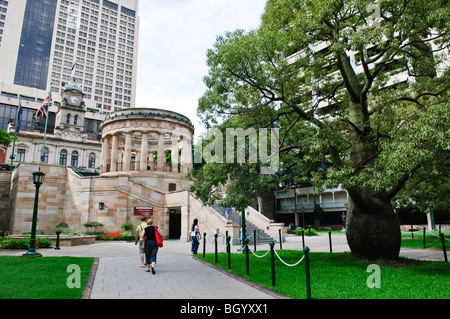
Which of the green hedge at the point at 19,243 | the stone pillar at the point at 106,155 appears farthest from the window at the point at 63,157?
the green hedge at the point at 19,243

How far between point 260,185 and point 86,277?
21.3ft

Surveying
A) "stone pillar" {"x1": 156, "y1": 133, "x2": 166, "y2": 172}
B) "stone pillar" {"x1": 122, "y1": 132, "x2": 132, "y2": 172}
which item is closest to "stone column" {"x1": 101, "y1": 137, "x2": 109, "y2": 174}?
"stone pillar" {"x1": 122, "y1": 132, "x2": 132, "y2": 172}

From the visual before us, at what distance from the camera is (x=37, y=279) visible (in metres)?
8.39

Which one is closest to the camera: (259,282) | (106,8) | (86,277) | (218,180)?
(259,282)

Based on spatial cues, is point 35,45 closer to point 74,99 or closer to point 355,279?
point 74,99

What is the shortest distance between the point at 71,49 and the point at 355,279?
127327mm

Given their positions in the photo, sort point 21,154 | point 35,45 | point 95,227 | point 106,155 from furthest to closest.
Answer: point 35,45, point 21,154, point 106,155, point 95,227

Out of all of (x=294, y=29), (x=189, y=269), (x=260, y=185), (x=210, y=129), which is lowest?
(x=189, y=269)

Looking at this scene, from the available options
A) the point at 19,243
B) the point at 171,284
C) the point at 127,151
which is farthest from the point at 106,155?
the point at 171,284

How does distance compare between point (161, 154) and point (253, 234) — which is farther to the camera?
point (161, 154)

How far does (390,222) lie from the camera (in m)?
10.8

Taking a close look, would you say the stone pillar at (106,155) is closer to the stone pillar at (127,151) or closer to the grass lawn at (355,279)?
the stone pillar at (127,151)
